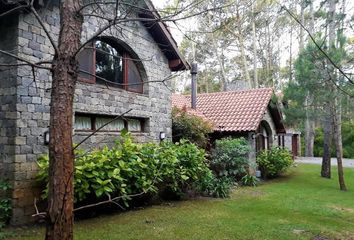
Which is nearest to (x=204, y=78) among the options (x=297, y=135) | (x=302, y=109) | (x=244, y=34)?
(x=244, y=34)

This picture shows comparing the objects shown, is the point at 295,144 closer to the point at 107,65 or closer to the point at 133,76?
the point at 133,76

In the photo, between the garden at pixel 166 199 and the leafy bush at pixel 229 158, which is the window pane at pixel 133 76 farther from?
the leafy bush at pixel 229 158

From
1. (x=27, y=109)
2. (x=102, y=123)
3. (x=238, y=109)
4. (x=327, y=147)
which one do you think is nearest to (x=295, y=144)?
(x=327, y=147)

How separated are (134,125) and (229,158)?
4456 mm

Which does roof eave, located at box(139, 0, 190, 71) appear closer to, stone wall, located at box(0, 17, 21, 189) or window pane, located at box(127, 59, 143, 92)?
window pane, located at box(127, 59, 143, 92)

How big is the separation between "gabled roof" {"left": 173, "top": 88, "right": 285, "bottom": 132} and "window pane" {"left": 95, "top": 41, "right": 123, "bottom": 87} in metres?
6.18

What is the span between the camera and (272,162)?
15648 millimetres

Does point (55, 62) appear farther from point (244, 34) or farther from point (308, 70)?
point (244, 34)

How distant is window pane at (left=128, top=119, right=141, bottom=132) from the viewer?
9820 millimetres

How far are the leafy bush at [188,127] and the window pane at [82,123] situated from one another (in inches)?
169

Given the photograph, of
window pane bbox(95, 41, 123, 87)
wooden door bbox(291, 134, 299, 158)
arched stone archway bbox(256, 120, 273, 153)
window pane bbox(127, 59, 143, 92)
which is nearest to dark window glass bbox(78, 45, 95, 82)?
window pane bbox(95, 41, 123, 87)

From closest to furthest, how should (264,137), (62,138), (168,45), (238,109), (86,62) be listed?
(62,138), (86,62), (168,45), (238,109), (264,137)

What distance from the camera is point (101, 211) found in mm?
7859

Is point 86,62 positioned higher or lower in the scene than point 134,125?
higher
